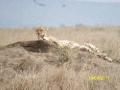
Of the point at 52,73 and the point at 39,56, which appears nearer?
the point at 52,73

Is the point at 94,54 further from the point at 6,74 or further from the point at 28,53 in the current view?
the point at 6,74

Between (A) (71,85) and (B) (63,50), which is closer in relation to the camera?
(A) (71,85)

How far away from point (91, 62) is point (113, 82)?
1560mm

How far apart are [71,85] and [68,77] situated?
38cm

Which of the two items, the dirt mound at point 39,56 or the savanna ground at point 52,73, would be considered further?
the dirt mound at point 39,56

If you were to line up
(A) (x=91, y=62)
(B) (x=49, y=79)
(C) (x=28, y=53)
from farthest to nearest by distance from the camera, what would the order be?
1. (C) (x=28, y=53)
2. (A) (x=91, y=62)
3. (B) (x=49, y=79)

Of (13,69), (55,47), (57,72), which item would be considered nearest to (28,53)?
(55,47)

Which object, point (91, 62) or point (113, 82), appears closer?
point (113, 82)

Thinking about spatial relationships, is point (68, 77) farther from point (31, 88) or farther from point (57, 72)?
point (31, 88)

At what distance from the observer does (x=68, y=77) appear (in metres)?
5.98

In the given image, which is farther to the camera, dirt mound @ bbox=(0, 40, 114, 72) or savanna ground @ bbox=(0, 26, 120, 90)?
dirt mound @ bbox=(0, 40, 114, 72)

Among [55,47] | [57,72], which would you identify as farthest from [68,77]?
[55,47]

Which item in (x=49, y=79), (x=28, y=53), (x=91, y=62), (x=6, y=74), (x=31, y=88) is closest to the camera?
(x=31, y=88)

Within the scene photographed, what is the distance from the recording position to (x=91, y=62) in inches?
296
